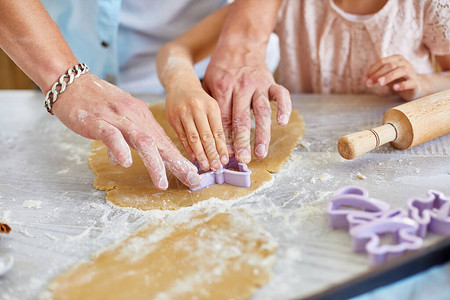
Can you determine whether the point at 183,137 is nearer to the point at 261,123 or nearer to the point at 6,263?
the point at 261,123

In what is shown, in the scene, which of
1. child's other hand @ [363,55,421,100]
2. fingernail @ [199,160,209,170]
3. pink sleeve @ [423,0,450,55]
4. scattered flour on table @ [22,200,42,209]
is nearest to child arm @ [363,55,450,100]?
child's other hand @ [363,55,421,100]

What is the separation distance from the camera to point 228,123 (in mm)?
1270

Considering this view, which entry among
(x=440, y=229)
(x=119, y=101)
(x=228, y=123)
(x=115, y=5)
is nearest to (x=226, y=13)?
(x=115, y=5)

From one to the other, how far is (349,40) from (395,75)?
0.91ft

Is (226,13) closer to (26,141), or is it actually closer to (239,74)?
(239,74)

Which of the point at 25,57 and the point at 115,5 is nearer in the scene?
the point at 25,57

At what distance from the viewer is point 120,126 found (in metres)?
1.08

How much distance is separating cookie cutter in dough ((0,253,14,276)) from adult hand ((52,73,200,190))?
29 centimetres

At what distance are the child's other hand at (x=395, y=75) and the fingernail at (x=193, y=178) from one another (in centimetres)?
65

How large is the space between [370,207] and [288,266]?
229 mm

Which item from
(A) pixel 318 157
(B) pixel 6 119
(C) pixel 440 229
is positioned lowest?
(B) pixel 6 119

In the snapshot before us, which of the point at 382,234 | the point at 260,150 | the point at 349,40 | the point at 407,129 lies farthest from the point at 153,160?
the point at 349,40

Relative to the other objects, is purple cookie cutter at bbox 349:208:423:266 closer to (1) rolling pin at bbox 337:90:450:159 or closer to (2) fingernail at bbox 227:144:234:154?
(1) rolling pin at bbox 337:90:450:159

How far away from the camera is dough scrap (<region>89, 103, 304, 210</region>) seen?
1056 millimetres
